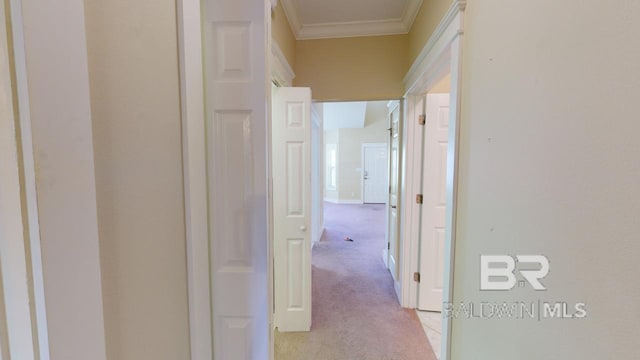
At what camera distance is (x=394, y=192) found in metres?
3.19

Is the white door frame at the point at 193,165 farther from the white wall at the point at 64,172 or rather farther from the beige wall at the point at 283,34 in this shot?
the beige wall at the point at 283,34

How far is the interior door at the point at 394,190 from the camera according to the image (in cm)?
295

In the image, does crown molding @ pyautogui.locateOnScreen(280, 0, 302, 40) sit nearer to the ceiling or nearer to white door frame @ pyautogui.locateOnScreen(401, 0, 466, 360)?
the ceiling

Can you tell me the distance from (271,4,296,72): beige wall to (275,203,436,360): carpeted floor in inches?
92.5

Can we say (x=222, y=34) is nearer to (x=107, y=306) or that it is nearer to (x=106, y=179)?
(x=106, y=179)

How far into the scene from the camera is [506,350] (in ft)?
3.06

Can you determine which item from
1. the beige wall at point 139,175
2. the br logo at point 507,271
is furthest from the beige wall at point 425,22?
the beige wall at point 139,175

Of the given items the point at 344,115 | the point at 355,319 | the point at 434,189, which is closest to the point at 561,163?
the point at 434,189

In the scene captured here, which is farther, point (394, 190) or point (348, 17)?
point (394, 190)

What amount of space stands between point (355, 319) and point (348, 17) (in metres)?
2.84

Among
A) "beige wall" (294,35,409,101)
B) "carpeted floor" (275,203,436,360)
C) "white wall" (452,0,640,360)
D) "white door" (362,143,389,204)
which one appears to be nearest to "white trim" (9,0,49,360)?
"white wall" (452,0,640,360)

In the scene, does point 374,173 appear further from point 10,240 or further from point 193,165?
point 10,240

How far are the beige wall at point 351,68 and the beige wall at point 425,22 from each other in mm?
234

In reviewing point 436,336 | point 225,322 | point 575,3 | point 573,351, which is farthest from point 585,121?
point 436,336
